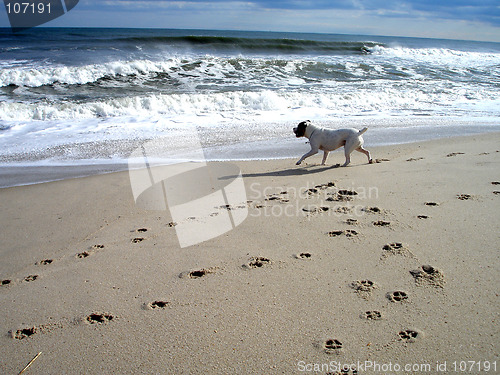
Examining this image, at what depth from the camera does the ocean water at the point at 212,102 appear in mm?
7645

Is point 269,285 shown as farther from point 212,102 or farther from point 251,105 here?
point 212,102

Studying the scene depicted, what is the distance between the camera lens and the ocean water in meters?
7.64

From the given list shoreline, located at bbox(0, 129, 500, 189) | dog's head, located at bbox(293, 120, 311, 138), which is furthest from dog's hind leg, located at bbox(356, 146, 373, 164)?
dog's head, located at bbox(293, 120, 311, 138)

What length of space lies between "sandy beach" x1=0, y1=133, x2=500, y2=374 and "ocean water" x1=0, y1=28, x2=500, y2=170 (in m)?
2.86

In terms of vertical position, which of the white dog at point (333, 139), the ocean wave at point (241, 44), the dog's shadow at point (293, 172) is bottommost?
the dog's shadow at point (293, 172)

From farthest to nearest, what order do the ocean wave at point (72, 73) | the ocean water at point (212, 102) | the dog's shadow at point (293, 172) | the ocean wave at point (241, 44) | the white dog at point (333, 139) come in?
the ocean wave at point (241, 44) < the ocean wave at point (72, 73) < the ocean water at point (212, 102) < the white dog at point (333, 139) < the dog's shadow at point (293, 172)

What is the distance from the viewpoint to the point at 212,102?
11.4 m

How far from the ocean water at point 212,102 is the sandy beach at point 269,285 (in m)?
2.86

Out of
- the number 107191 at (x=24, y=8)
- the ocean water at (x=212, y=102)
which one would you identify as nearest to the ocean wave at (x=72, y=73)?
the ocean water at (x=212, y=102)

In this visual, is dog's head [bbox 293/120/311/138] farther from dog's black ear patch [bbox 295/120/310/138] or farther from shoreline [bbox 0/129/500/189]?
shoreline [bbox 0/129/500/189]

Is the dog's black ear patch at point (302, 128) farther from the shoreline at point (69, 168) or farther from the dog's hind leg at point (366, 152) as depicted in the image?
the dog's hind leg at point (366, 152)

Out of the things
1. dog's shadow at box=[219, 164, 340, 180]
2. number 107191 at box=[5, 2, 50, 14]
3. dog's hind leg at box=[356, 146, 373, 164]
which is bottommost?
dog's shadow at box=[219, 164, 340, 180]

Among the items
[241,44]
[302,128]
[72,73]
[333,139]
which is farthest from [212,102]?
[241,44]

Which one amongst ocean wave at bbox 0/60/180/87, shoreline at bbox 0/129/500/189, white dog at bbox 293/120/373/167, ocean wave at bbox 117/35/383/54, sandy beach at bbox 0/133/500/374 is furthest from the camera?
ocean wave at bbox 117/35/383/54
